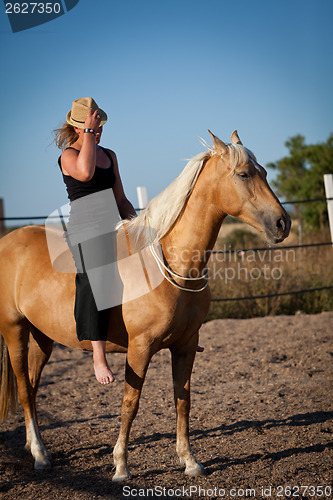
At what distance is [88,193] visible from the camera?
8.82 feet

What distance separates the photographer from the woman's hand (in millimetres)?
2533

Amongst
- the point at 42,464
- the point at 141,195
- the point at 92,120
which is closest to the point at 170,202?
the point at 92,120

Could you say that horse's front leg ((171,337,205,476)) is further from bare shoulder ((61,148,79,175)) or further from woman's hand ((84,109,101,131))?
woman's hand ((84,109,101,131))

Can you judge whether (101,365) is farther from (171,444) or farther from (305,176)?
(305,176)

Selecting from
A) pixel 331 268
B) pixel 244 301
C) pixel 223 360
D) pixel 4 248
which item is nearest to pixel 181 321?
pixel 4 248

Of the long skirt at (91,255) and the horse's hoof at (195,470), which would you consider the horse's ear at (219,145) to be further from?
the horse's hoof at (195,470)

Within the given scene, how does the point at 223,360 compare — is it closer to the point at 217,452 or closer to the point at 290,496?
the point at 217,452

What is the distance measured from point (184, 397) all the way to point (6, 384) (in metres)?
1.52

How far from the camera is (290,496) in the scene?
2.45 metres

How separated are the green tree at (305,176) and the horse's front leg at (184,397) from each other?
8753 millimetres

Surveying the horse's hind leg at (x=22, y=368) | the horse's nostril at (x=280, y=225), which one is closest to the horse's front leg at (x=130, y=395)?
the horse's hind leg at (x=22, y=368)

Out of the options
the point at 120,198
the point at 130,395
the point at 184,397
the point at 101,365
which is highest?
the point at 120,198

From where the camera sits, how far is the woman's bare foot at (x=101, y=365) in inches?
101

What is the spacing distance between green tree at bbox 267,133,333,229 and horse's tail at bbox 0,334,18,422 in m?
8.88
